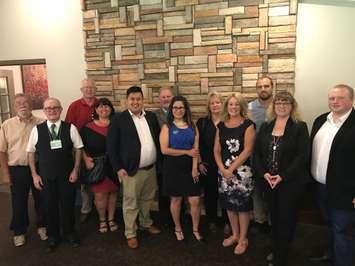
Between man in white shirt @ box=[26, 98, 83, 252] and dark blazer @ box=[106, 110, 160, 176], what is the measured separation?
0.35m

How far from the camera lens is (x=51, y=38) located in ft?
13.5

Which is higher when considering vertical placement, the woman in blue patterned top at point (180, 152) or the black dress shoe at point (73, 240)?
the woman in blue patterned top at point (180, 152)

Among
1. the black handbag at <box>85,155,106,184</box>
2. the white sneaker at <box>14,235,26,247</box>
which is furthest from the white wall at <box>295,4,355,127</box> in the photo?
the white sneaker at <box>14,235,26,247</box>

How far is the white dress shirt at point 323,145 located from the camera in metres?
2.25

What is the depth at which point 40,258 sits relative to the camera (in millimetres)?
2797

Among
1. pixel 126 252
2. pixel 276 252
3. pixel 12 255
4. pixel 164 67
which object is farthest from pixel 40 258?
pixel 164 67

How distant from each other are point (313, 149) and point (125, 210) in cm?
169

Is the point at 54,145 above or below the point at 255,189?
above

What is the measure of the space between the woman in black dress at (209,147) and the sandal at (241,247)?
0.47 metres

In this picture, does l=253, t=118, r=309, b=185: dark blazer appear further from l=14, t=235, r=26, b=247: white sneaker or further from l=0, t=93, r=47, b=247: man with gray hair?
l=14, t=235, r=26, b=247: white sneaker

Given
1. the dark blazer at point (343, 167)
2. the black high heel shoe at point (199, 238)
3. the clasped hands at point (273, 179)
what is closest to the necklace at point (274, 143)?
the clasped hands at point (273, 179)

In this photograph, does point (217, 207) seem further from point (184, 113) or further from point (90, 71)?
point (90, 71)

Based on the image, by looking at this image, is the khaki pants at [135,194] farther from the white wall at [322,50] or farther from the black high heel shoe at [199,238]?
the white wall at [322,50]

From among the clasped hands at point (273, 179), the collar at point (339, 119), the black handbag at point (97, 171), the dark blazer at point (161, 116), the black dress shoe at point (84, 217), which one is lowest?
the black dress shoe at point (84, 217)
